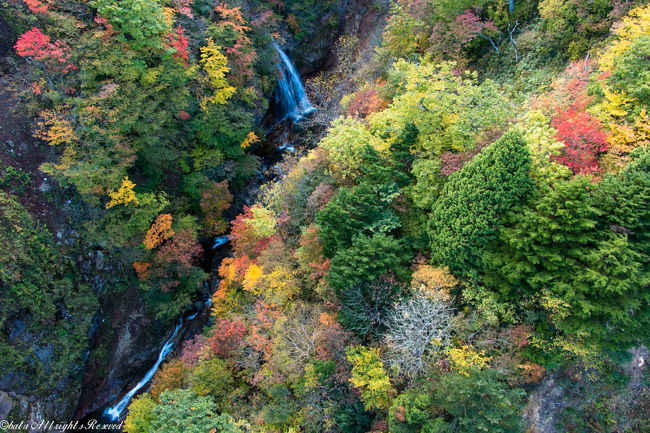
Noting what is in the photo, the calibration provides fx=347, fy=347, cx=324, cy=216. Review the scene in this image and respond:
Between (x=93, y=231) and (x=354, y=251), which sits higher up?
(x=93, y=231)

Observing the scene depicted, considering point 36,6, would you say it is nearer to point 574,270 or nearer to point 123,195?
point 123,195

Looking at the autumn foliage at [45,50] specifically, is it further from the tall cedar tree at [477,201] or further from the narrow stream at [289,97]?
the tall cedar tree at [477,201]

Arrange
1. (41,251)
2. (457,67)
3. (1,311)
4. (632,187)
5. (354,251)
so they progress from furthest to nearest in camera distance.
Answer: (457,67), (41,251), (1,311), (354,251), (632,187)

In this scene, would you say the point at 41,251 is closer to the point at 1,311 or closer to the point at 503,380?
the point at 1,311

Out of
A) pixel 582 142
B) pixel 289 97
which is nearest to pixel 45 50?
pixel 289 97

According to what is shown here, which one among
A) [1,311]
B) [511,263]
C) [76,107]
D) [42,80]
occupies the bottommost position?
[511,263]

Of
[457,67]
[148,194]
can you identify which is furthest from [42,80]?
[457,67]

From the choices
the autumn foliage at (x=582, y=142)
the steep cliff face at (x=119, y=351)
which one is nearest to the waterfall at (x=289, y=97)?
the steep cliff face at (x=119, y=351)
